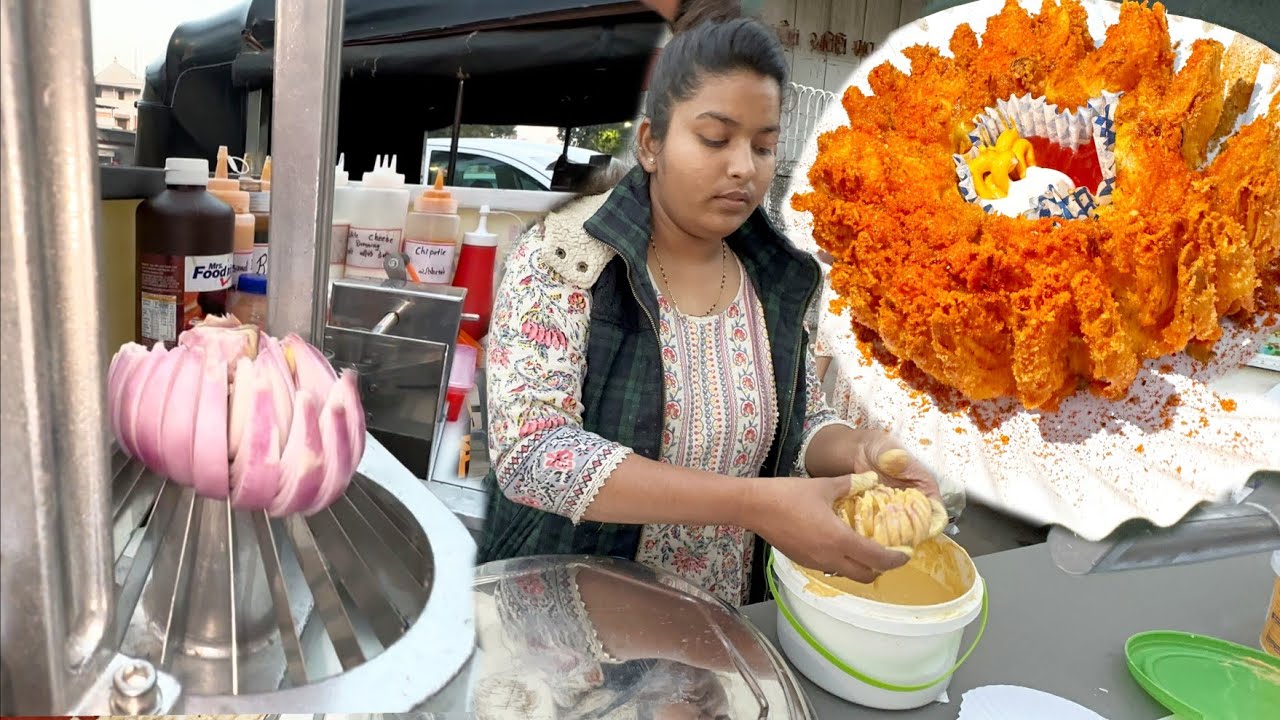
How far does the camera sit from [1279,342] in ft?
3.16

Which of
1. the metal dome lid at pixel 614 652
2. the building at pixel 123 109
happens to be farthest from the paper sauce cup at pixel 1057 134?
the building at pixel 123 109

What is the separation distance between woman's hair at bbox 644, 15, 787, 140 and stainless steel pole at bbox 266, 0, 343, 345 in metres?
0.43

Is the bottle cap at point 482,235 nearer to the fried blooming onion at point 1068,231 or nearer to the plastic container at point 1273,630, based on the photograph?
the fried blooming onion at point 1068,231

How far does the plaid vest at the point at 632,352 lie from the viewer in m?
0.78

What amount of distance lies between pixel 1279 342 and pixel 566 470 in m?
0.86

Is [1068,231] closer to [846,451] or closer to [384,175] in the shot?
[846,451]

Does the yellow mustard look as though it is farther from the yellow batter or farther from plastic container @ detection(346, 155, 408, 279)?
plastic container @ detection(346, 155, 408, 279)

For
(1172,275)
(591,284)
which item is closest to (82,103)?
(591,284)

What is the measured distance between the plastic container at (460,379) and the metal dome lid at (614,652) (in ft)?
0.59

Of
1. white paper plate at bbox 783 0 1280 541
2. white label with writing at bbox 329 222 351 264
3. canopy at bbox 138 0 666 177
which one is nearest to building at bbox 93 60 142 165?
canopy at bbox 138 0 666 177

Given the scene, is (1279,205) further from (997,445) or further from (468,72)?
(468,72)

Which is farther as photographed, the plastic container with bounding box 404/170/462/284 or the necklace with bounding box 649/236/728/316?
the necklace with bounding box 649/236/728/316

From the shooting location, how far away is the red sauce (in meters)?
1.03

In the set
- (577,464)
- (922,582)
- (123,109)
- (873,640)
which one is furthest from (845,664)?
(123,109)
